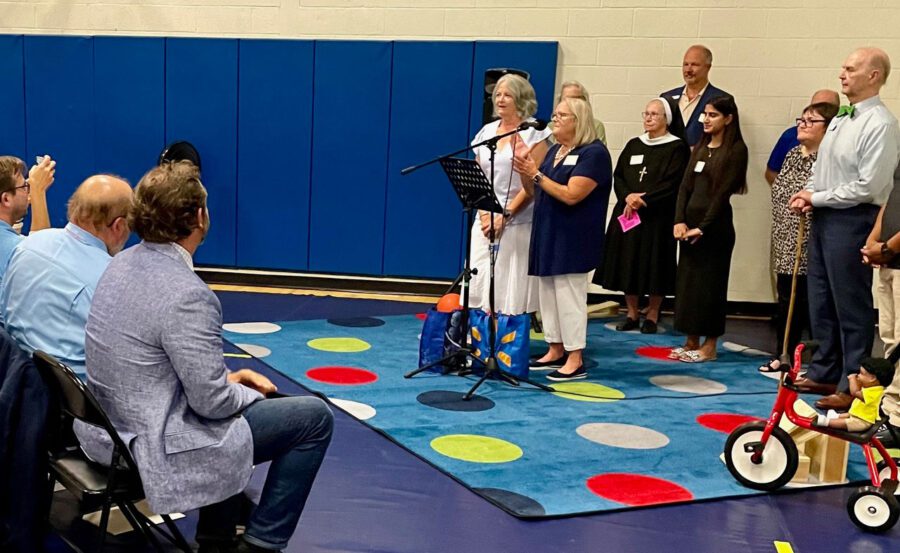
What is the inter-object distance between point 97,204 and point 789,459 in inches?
97.2

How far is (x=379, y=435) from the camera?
3740 millimetres

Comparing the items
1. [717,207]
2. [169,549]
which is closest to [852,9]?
[717,207]

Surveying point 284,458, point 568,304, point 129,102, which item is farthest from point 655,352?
point 129,102

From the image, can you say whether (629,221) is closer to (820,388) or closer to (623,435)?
(820,388)

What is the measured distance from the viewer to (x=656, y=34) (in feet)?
21.2

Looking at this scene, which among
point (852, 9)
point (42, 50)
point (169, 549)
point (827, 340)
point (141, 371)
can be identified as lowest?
point (169, 549)

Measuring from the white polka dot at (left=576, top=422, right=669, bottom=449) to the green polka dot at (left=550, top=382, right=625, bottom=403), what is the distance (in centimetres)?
37

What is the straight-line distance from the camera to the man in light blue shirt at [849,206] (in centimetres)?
408

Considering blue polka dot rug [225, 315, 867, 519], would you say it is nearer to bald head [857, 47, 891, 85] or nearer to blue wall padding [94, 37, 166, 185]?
bald head [857, 47, 891, 85]

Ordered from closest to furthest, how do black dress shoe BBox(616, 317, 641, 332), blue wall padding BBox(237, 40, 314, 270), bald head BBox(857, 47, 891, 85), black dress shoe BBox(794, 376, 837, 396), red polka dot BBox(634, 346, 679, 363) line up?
bald head BBox(857, 47, 891, 85), black dress shoe BBox(794, 376, 837, 396), red polka dot BBox(634, 346, 679, 363), black dress shoe BBox(616, 317, 641, 332), blue wall padding BBox(237, 40, 314, 270)

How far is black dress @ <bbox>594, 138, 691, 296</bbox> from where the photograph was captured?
5.59 meters

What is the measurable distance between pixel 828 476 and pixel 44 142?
6.05m

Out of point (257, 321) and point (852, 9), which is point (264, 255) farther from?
point (852, 9)

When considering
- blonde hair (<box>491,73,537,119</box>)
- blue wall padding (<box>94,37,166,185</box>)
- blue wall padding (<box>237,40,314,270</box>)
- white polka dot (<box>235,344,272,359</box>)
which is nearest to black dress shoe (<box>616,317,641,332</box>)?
blonde hair (<box>491,73,537,119</box>)
